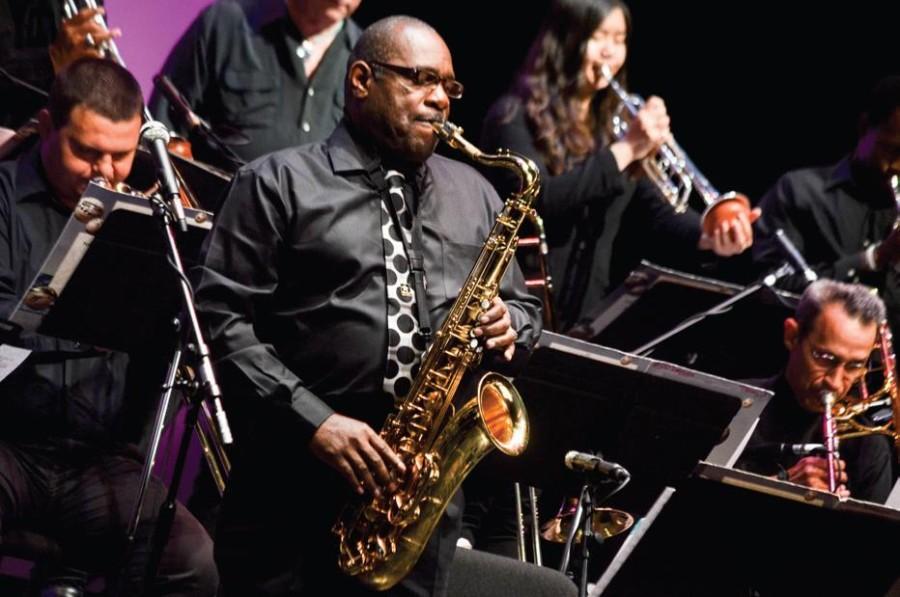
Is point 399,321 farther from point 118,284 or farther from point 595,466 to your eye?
point 118,284

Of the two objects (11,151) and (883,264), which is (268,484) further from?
(883,264)

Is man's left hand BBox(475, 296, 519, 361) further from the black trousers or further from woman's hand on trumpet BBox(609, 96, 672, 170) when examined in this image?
woman's hand on trumpet BBox(609, 96, 672, 170)

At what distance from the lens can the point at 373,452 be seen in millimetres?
2883

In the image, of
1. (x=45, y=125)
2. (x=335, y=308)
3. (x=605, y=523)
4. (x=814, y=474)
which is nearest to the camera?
(x=335, y=308)

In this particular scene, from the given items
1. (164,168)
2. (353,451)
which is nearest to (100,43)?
(164,168)

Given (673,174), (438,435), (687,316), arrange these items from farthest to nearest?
(673,174), (687,316), (438,435)

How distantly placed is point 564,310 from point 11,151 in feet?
7.15

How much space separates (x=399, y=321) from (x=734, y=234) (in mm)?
2404

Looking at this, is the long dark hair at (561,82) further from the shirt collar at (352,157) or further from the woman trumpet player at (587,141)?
the shirt collar at (352,157)

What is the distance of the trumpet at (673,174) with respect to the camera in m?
5.21

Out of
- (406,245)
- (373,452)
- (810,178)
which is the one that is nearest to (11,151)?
(406,245)

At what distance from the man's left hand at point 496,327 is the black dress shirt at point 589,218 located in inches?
73.0

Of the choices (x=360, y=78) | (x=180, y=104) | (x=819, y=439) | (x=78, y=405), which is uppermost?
(x=360, y=78)

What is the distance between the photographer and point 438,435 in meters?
3.24
